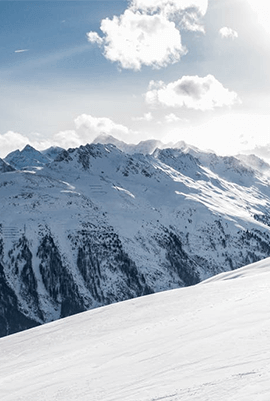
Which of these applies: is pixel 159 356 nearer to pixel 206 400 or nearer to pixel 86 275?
pixel 206 400

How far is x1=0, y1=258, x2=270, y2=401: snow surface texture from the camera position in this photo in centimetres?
1673

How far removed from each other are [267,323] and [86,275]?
6468 inches

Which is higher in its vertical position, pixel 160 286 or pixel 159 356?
pixel 159 356

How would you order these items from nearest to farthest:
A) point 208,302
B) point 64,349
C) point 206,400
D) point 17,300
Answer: point 206,400 → point 64,349 → point 208,302 → point 17,300

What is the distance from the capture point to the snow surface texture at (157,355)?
16734 millimetres

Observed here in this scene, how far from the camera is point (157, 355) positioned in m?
23.2

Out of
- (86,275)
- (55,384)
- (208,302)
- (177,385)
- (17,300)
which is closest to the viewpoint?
(177,385)

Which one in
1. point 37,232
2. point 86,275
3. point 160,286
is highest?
point 37,232

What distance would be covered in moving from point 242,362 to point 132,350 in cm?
Result: 941

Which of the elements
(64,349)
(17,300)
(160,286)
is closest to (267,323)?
(64,349)

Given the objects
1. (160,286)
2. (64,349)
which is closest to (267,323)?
(64,349)

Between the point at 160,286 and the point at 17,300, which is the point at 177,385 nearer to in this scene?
the point at 17,300

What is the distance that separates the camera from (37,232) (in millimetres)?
187875

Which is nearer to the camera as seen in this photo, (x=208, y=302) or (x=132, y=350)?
(x=132, y=350)
